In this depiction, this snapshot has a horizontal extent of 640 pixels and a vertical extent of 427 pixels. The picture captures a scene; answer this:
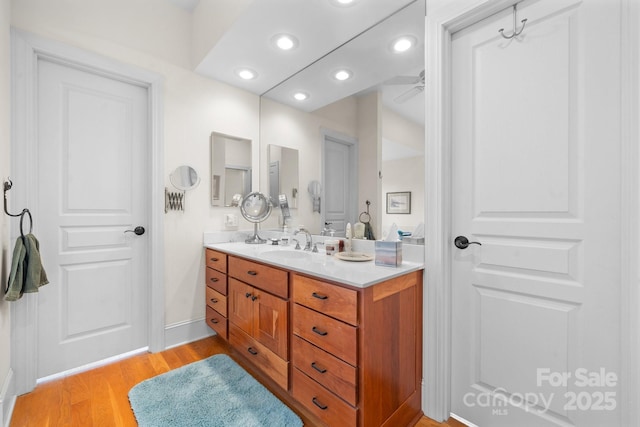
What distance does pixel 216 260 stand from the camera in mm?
2285

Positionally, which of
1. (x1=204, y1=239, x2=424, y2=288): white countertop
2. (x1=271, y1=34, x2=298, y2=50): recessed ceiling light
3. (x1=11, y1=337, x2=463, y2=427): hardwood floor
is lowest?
(x1=11, y1=337, x2=463, y2=427): hardwood floor

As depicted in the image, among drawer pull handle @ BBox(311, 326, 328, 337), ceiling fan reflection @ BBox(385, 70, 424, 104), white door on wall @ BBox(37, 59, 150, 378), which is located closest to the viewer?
drawer pull handle @ BBox(311, 326, 328, 337)

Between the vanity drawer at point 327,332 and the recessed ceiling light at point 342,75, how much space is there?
1.65 meters

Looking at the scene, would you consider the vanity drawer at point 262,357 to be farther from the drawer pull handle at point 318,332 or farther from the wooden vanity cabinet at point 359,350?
the drawer pull handle at point 318,332

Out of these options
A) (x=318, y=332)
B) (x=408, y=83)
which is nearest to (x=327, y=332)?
(x=318, y=332)

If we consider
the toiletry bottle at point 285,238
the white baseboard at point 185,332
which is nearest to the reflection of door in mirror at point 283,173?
the toiletry bottle at point 285,238

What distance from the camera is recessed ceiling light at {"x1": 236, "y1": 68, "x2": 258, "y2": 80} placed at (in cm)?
240

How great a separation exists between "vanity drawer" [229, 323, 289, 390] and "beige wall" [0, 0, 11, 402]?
1.18 meters

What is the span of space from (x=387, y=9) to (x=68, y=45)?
82.3 inches

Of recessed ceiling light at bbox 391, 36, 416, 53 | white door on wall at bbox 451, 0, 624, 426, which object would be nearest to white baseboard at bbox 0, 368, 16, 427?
white door on wall at bbox 451, 0, 624, 426

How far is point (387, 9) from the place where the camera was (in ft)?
5.46

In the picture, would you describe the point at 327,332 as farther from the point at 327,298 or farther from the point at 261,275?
the point at 261,275

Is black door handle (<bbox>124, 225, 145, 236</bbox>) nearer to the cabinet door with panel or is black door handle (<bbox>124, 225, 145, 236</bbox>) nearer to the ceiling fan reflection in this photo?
the cabinet door with panel

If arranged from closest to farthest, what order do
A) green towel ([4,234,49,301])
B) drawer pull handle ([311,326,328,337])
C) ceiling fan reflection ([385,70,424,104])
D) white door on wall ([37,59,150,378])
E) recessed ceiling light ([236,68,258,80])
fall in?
drawer pull handle ([311,326,328,337]) → green towel ([4,234,49,301]) → ceiling fan reflection ([385,70,424,104]) → white door on wall ([37,59,150,378]) → recessed ceiling light ([236,68,258,80])
